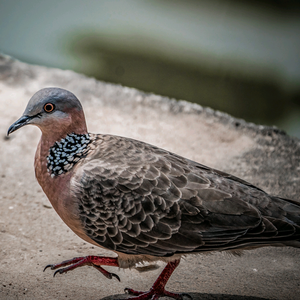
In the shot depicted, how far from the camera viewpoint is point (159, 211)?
126 inches

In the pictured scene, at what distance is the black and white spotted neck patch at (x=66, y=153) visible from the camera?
3404 millimetres

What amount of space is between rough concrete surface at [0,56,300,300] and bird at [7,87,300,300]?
0.47 meters

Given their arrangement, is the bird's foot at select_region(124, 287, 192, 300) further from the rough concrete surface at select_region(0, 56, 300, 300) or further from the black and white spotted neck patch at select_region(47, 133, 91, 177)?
the black and white spotted neck patch at select_region(47, 133, 91, 177)

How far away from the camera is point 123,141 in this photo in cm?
366

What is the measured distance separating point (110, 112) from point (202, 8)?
6.52 metres

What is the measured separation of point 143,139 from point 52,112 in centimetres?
269

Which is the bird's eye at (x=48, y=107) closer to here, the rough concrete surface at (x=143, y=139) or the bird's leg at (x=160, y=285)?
the rough concrete surface at (x=143, y=139)

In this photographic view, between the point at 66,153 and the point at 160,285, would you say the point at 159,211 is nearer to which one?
the point at 160,285

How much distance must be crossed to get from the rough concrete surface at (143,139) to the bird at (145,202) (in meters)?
0.47

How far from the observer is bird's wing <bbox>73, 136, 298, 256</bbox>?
3.18 m

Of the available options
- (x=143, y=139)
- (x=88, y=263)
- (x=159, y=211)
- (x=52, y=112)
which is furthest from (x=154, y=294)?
(x=143, y=139)

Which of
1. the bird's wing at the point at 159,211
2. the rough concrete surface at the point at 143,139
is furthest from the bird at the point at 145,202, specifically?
the rough concrete surface at the point at 143,139

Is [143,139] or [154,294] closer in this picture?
[154,294]

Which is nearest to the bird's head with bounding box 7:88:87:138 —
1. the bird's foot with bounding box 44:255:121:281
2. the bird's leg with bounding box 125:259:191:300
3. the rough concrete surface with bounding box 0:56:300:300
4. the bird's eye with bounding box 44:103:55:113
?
the bird's eye with bounding box 44:103:55:113
